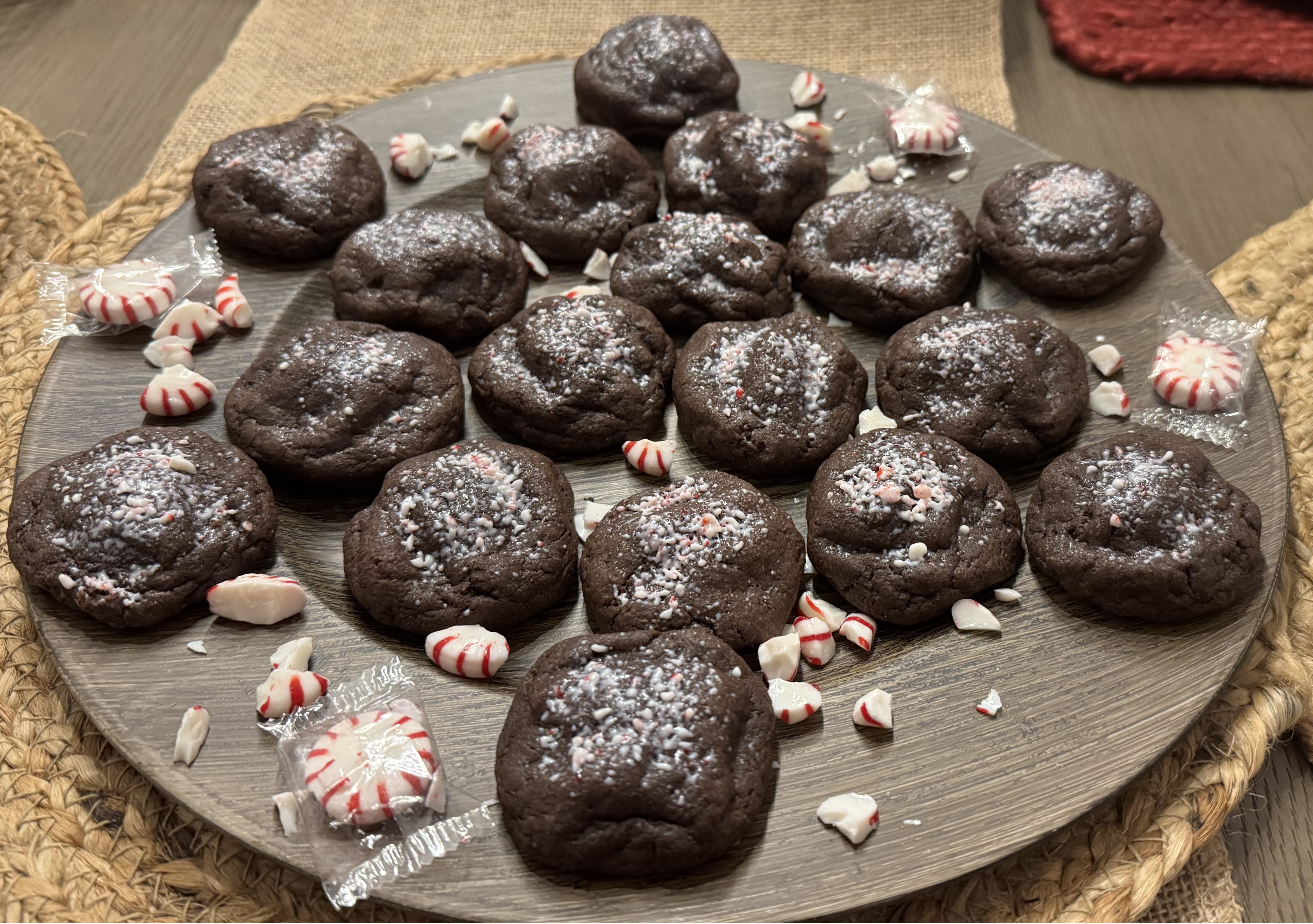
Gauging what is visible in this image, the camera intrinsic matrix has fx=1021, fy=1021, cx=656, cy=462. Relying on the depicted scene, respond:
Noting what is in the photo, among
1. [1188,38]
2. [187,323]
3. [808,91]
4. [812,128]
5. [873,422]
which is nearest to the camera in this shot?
[873,422]

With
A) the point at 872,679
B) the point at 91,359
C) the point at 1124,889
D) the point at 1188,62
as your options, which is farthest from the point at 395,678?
the point at 1188,62

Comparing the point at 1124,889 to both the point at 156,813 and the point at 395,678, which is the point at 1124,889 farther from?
the point at 156,813

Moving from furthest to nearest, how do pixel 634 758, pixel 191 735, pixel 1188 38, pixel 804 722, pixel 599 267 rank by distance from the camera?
pixel 1188 38, pixel 599 267, pixel 804 722, pixel 191 735, pixel 634 758

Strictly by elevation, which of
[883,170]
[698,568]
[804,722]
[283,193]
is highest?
[283,193]

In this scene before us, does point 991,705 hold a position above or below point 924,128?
below

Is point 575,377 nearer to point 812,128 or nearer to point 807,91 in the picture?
point 812,128

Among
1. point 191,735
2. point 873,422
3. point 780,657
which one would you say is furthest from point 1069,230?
point 191,735

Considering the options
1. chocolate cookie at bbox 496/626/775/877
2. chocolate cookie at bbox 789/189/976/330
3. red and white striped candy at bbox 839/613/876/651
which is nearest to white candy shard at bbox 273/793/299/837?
chocolate cookie at bbox 496/626/775/877
